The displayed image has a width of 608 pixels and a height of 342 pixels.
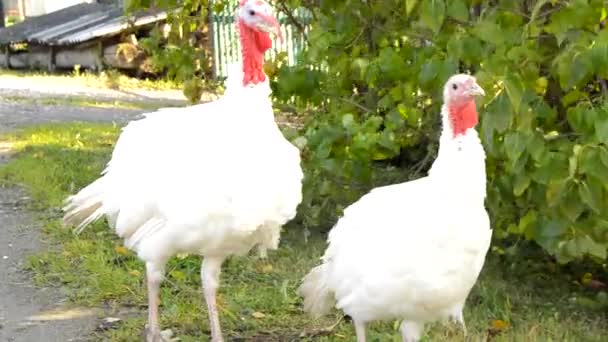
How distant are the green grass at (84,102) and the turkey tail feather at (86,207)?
8.66 meters

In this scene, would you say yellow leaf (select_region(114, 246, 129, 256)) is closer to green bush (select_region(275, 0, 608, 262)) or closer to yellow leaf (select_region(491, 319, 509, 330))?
green bush (select_region(275, 0, 608, 262))

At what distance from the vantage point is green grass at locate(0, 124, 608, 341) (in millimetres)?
5598

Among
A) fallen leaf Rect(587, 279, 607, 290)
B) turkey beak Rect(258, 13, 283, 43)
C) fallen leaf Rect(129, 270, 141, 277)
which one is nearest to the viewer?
turkey beak Rect(258, 13, 283, 43)

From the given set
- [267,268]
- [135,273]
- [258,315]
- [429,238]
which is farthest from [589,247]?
[135,273]

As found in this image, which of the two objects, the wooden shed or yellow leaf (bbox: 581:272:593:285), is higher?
the wooden shed

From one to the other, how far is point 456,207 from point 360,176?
101 inches

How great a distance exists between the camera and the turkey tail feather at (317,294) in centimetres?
505

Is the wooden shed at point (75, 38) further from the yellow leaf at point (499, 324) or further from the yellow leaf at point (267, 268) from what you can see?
the yellow leaf at point (499, 324)

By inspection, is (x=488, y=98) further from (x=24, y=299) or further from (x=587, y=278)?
(x=24, y=299)

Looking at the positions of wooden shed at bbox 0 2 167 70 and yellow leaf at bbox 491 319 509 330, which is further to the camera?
wooden shed at bbox 0 2 167 70

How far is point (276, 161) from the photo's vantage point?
4.84 metres

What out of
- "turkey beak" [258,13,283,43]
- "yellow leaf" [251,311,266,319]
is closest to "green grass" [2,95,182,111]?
"yellow leaf" [251,311,266,319]

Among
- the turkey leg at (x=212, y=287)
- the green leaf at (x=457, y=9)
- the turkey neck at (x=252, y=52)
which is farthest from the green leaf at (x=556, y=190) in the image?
the turkey leg at (x=212, y=287)

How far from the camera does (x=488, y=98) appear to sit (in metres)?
4.69
